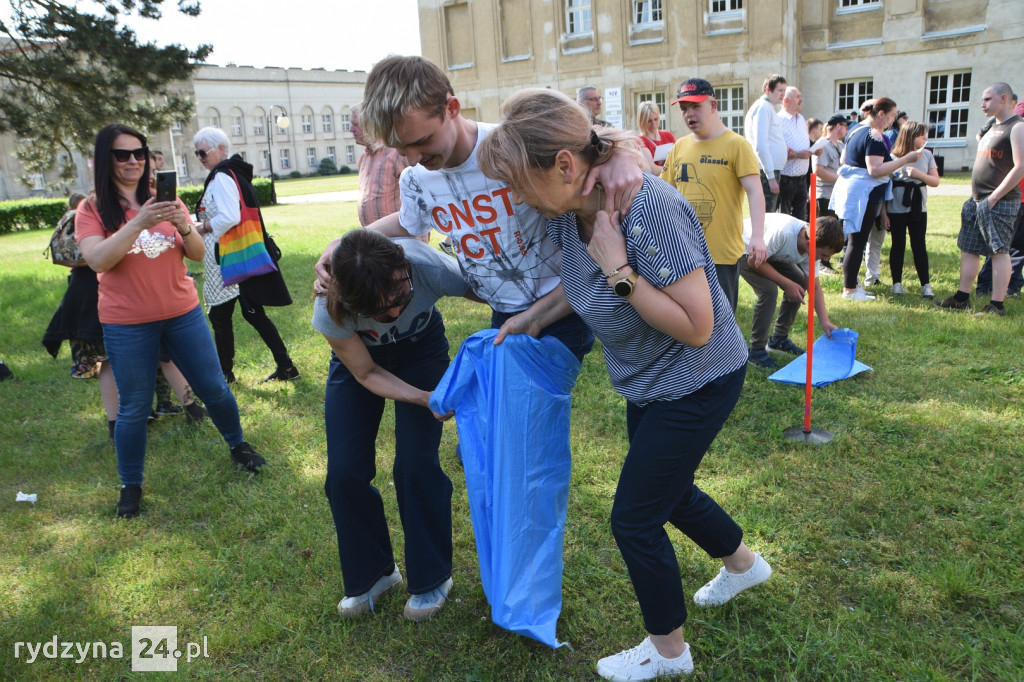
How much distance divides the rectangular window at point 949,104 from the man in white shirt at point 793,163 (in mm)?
15959

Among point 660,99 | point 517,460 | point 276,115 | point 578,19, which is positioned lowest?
point 517,460

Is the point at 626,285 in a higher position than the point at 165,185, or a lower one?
lower

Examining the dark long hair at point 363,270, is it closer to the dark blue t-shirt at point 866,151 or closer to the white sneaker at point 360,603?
the white sneaker at point 360,603

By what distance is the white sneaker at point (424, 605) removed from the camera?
276 cm

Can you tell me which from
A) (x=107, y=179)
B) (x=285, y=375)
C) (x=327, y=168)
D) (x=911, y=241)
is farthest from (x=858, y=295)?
(x=327, y=168)

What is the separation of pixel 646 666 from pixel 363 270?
159cm

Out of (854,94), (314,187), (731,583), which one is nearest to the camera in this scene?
(731,583)

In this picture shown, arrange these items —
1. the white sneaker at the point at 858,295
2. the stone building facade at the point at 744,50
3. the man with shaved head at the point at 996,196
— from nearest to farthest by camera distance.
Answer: the man with shaved head at the point at 996,196, the white sneaker at the point at 858,295, the stone building facade at the point at 744,50

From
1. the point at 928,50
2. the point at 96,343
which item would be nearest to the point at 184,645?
the point at 96,343

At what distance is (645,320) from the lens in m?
1.92

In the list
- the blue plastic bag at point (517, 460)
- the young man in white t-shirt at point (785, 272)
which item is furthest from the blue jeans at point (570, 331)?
the young man in white t-shirt at point (785, 272)

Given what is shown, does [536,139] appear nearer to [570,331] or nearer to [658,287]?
[658,287]

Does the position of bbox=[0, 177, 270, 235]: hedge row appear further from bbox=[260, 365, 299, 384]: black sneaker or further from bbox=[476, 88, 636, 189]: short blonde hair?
bbox=[476, 88, 636, 189]: short blonde hair

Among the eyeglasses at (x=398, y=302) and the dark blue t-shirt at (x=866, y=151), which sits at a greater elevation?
the dark blue t-shirt at (x=866, y=151)
